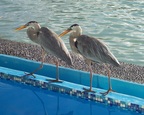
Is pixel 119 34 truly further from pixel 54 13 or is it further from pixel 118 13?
pixel 54 13

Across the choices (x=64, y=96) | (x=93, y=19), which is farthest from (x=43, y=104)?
(x=93, y=19)

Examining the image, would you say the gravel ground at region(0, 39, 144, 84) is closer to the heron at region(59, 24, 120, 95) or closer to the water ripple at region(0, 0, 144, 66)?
the water ripple at region(0, 0, 144, 66)

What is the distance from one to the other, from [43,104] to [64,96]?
34 centimetres

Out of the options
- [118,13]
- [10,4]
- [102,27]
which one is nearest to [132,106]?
[102,27]

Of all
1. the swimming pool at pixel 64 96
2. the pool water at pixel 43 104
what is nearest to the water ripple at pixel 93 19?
the swimming pool at pixel 64 96

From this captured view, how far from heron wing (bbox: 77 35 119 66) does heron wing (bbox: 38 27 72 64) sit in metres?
0.22

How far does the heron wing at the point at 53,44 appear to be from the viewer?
437 cm

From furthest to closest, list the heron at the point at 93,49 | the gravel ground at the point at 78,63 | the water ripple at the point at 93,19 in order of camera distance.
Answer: the water ripple at the point at 93,19 → the gravel ground at the point at 78,63 → the heron at the point at 93,49

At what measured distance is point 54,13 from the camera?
12789 mm

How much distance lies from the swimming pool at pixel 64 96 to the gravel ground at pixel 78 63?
3.97ft

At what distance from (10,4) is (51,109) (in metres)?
10.8

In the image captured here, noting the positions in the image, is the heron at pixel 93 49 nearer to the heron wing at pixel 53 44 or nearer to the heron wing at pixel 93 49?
the heron wing at pixel 93 49

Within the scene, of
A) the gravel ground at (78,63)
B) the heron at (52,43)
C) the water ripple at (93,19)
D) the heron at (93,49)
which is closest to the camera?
the heron at (93,49)

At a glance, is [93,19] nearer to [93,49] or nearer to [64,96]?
[64,96]
